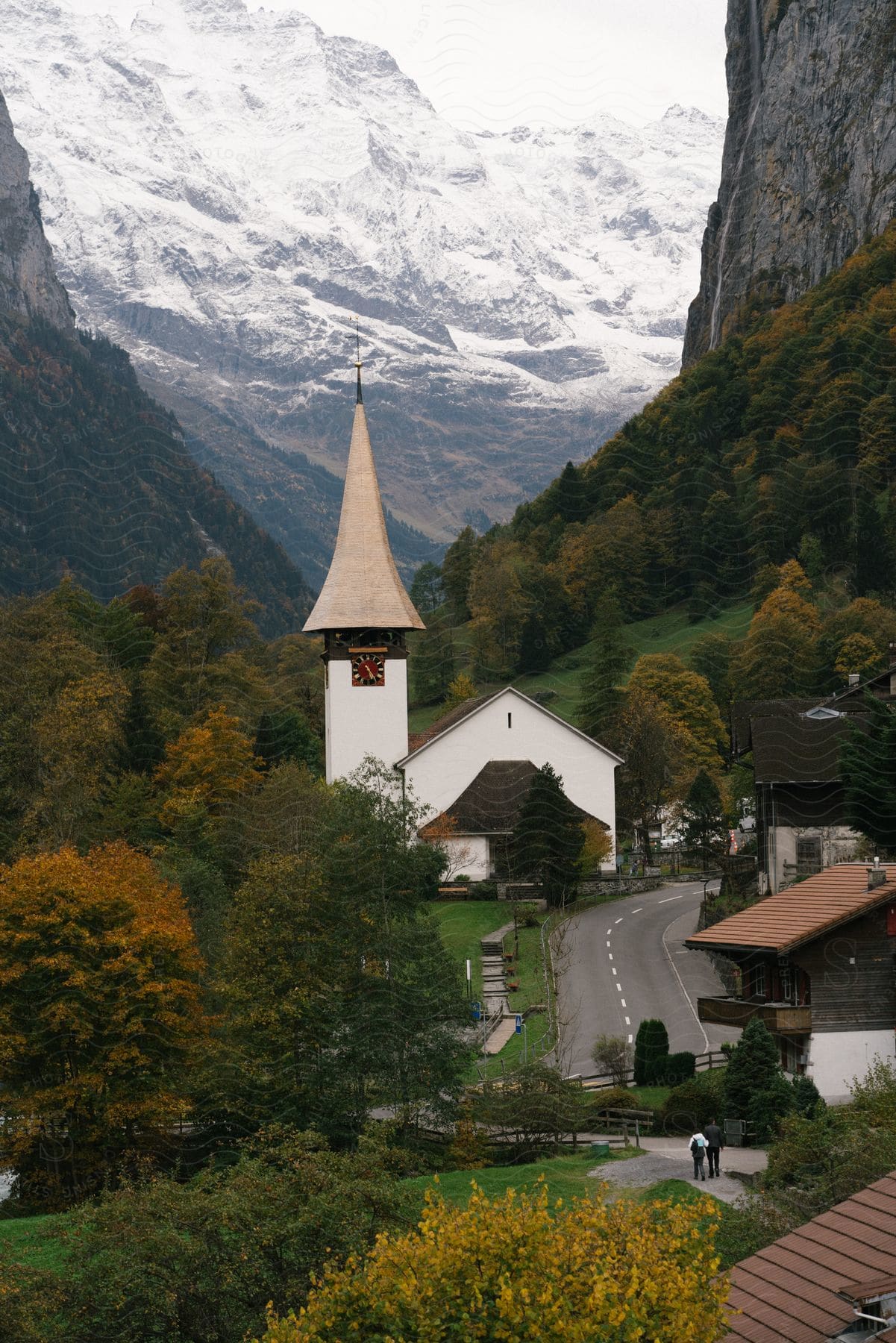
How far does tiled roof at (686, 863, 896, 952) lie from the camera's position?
95.6 feet

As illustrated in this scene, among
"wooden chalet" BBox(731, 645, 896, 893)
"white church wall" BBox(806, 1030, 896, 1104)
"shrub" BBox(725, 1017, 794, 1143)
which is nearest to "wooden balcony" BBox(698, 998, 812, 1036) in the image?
"white church wall" BBox(806, 1030, 896, 1104)

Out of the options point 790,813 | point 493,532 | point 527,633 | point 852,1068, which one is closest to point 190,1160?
point 852,1068

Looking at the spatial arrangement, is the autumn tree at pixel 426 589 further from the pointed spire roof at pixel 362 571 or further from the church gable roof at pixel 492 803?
the church gable roof at pixel 492 803

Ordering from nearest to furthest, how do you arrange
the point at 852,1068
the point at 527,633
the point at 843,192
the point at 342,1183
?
the point at 342,1183, the point at 852,1068, the point at 527,633, the point at 843,192

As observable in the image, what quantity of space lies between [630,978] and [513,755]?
1984cm

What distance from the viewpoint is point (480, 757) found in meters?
61.1

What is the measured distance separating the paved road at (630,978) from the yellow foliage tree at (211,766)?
1198cm

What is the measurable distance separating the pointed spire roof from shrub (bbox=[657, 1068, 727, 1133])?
2905 cm

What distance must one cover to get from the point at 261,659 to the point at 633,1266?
237 ft

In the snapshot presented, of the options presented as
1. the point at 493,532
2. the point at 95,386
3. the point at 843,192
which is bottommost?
the point at 493,532

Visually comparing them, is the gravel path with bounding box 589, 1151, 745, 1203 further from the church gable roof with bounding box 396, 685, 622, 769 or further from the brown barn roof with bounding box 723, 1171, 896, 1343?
the church gable roof with bounding box 396, 685, 622, 769

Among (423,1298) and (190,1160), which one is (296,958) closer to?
(190,1160)

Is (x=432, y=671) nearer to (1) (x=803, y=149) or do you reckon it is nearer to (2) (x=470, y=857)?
(2) (x=470, y=857)

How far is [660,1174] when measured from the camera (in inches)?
1062
